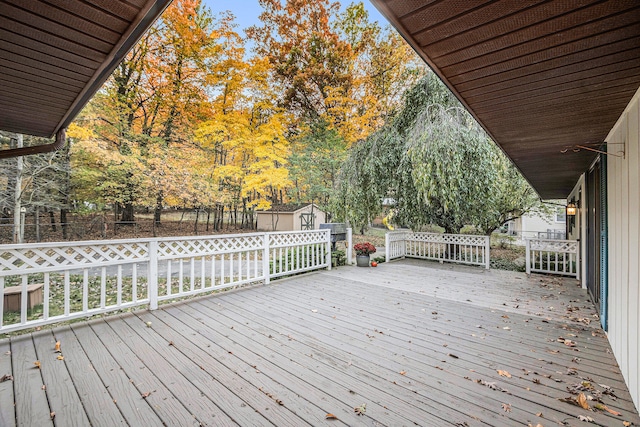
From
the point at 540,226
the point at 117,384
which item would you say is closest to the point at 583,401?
the point at 117,384

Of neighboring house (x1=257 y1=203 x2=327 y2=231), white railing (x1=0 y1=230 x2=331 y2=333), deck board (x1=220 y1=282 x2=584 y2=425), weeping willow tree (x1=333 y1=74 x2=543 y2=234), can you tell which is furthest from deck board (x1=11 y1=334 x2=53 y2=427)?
neighboring house (x1=257 y1=203 x2=327 y2=231)

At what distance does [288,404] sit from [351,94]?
12859 millimetres

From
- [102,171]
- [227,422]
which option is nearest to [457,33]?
[227,422]

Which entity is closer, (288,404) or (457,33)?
(457,33)

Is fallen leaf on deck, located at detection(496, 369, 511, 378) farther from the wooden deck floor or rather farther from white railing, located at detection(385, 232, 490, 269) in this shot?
white railing, located at detection(385, 232, 490, 269)

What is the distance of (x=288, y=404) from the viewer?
2014 millimetres

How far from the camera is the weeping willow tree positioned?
22.7 ft

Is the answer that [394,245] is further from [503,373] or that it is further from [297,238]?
[503,373]

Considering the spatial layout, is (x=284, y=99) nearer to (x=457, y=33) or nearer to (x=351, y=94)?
(x=351, y=94)

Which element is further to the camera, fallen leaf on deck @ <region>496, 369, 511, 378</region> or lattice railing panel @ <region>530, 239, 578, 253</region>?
lattice railing panel @ <region>530, 239, 578, 253</region>

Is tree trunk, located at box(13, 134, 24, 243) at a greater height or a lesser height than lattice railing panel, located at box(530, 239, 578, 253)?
greater

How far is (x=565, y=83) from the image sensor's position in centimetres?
201

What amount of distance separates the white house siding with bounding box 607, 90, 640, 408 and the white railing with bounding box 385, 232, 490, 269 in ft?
15.8

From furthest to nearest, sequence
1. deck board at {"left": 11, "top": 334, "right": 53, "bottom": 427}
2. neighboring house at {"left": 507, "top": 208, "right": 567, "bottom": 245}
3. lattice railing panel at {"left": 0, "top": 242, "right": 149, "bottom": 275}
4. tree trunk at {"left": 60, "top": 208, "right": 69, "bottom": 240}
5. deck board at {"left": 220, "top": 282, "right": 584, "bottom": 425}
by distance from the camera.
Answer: neighboring house at {"left": 507, "top": 208, "right": 567, "bottom": 245}, tree trunk at {"left": 60, "top": 208, "right": 69, "bottom": 240}, lattice railing panel at {"left": 0, "top": 242, "right": 149, "bottom": 275}, deck board at {"left": 220, "top": 282, "right": 584, "bottom": 425}, deck board at {"left": 11, "top": 334, "right": 53, "bottom": 427}
